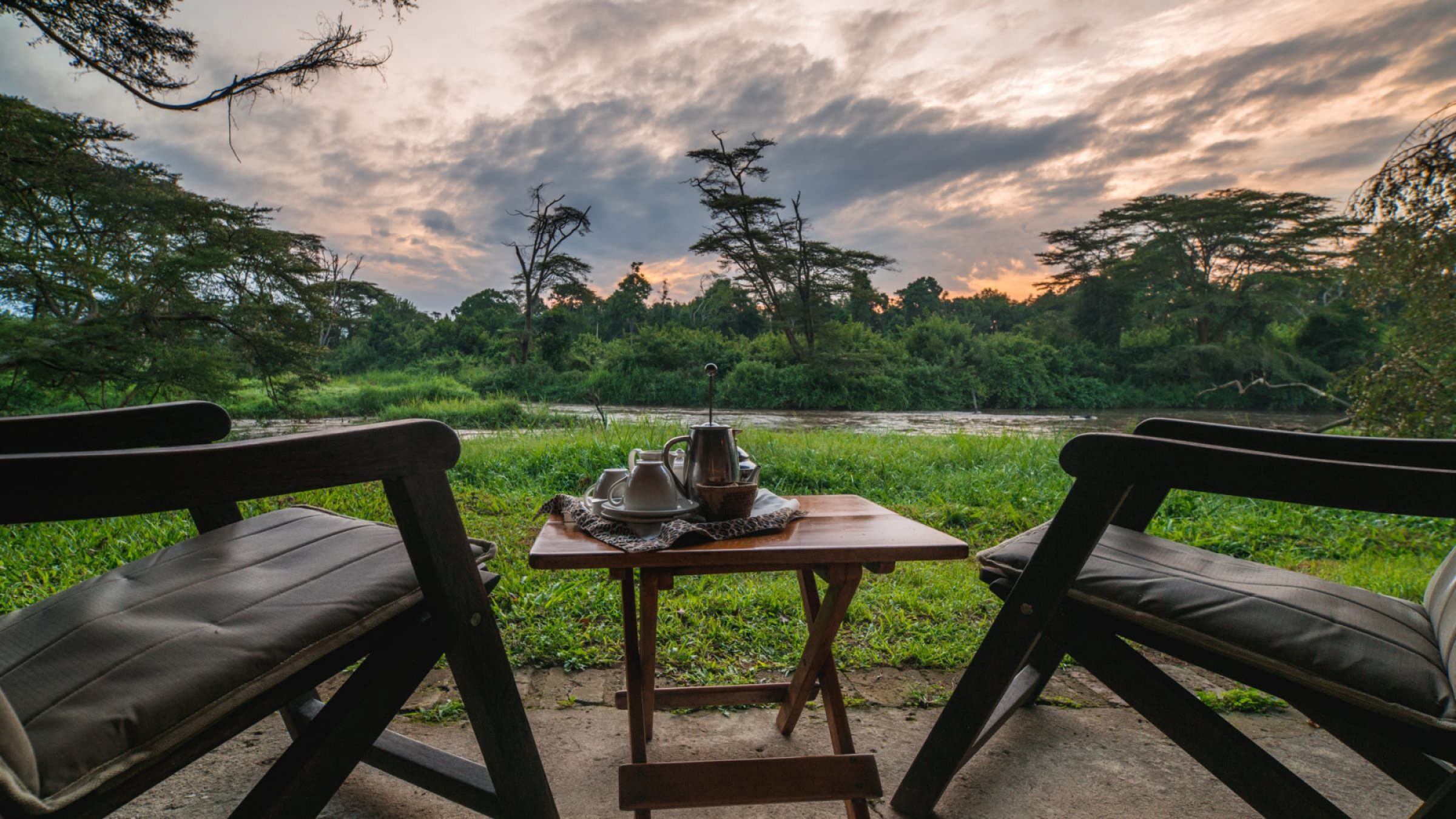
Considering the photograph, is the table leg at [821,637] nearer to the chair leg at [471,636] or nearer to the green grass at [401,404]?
the chair leg at [471,636]

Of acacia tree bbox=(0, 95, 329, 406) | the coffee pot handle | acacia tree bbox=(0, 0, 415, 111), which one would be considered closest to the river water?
acacia tree bbox=(0, 95, 329, 406)

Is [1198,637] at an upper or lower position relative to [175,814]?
upper

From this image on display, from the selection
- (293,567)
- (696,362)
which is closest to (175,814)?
(293,567)

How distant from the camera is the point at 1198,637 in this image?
3.07 feet

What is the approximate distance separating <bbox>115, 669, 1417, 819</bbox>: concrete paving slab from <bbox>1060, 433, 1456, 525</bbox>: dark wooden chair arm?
29.7 inches

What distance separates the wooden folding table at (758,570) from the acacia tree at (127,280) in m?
6.45

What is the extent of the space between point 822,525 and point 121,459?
1.03 meters

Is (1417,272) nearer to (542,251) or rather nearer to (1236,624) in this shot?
(1236,624)

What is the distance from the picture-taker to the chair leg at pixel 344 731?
2.66 feet

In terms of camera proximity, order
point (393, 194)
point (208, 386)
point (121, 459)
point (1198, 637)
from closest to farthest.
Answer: point (121, 459)
point (1198, 637)
point (208, 386)
point (393, 194)

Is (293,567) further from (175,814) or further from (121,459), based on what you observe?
(175,814)

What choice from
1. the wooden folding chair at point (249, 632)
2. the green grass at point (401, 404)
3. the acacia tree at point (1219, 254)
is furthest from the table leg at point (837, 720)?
the acacia tree at point (1219, 254)

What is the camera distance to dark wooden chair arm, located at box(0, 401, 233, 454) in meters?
1.13

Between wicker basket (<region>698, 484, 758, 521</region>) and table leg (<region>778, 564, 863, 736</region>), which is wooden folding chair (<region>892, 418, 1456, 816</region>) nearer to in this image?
table leg (<region>778, 564, 863, 736</region>)
